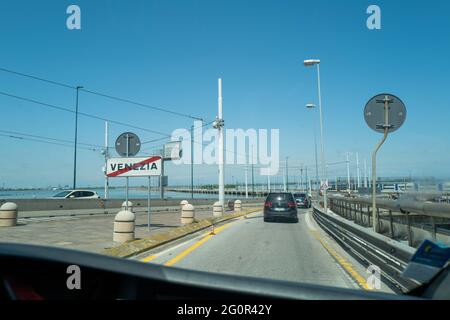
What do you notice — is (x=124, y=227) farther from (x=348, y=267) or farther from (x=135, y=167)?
(x=348, y=267)

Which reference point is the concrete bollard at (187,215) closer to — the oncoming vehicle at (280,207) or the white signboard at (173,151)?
the white signboard at (173,151)

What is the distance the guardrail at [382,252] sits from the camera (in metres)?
5.45

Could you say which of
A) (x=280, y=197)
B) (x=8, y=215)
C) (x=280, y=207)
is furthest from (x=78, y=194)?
(x=280, y=207)

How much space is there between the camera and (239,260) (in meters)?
8.77

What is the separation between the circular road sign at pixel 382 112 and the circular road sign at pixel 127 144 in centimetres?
775

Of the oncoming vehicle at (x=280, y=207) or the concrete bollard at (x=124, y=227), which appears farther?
the oncoming vehicle at (x=280, y=207)

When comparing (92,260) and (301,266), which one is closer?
(92,260)

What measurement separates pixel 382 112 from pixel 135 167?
876cm

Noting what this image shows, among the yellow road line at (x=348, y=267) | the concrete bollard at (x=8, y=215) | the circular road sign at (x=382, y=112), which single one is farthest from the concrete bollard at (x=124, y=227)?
the concrete bollard at (x=8, y=215)

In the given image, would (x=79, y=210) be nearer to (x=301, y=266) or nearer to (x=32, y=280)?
(x=301, y=266)
